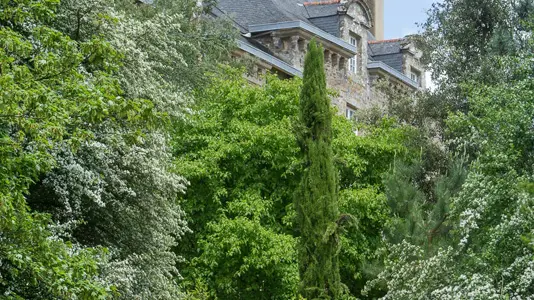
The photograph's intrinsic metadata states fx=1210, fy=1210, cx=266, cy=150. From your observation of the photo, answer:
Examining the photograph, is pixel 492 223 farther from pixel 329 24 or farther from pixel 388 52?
pixel 388 52

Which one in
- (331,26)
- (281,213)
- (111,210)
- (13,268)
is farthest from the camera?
(331,26)

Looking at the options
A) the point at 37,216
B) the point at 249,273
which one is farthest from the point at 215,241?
the point at 37,216

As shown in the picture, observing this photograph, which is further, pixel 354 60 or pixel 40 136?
pixel 354 60

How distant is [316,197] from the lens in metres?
26.8

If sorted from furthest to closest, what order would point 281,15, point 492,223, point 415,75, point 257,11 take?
point 415,75, point 257,11, point 281,15, point 492,223

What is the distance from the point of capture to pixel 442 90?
40.8 metres

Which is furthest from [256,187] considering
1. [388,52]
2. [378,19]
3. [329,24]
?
[378,19]

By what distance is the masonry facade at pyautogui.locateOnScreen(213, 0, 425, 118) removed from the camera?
51.3m

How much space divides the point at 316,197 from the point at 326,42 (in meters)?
26.3

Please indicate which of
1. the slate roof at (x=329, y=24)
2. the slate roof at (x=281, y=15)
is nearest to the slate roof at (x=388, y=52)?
the slate roof at (x=281, y=15)

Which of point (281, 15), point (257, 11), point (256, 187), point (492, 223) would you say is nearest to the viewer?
point (492, 223)

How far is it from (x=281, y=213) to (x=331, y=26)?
1889 centimetres

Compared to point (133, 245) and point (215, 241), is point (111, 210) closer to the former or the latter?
point (133, 245)

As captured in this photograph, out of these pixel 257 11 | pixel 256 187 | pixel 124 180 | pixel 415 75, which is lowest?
pixel 124 180
